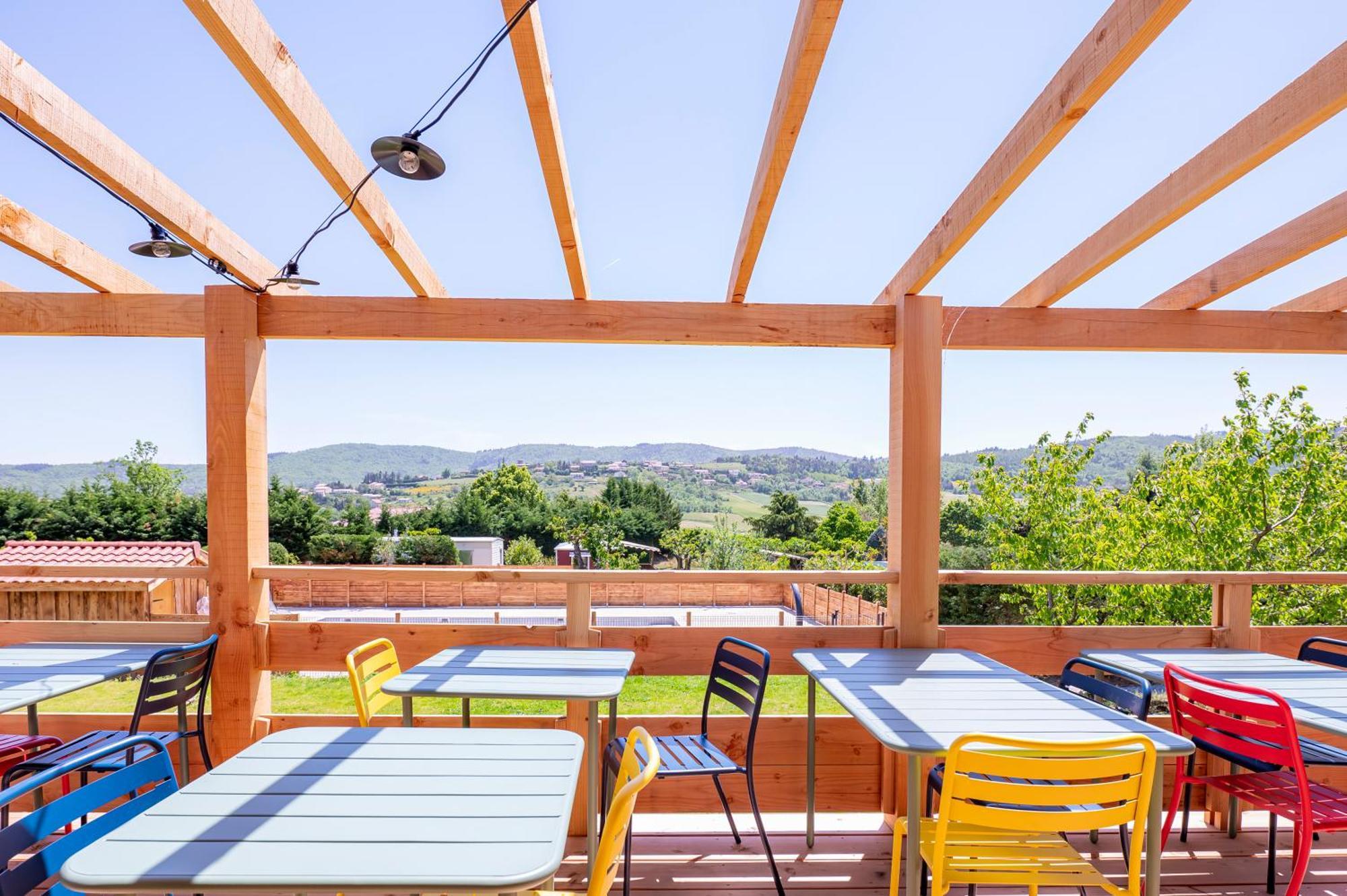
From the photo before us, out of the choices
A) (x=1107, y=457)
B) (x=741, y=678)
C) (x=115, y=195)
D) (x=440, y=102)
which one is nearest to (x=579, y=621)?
(x=741, y=678)

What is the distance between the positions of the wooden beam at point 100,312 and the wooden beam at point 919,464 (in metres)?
2.95

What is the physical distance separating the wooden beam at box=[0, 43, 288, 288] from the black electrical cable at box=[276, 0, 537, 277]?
258mm

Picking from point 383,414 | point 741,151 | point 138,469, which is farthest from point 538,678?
point 383,414

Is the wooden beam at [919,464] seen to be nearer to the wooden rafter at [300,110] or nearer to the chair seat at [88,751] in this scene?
the wooden rafter at [300,110]

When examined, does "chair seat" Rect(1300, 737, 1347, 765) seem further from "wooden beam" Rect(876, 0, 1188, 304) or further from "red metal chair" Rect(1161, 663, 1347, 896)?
"wooden beam" Rect(876, 0, 1188, 304)

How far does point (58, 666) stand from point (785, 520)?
36.1 metres

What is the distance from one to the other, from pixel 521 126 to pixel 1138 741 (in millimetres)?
2240

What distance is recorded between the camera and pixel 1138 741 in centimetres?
153

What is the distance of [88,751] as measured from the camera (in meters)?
2.35

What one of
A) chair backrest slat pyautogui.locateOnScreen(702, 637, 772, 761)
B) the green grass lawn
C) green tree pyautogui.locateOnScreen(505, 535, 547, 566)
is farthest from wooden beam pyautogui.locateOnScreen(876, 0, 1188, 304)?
green tree pyautogui.locateOnScreen(505, 535, 547, 566)

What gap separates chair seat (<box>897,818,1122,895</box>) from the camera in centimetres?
162

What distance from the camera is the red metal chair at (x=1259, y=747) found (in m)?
1.93

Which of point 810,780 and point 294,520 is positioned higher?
point 810,780

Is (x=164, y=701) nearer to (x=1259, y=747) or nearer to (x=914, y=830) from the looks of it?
(x=914, y=830)
